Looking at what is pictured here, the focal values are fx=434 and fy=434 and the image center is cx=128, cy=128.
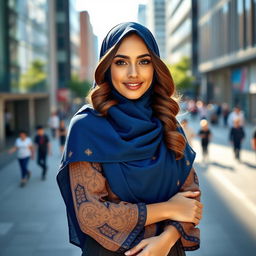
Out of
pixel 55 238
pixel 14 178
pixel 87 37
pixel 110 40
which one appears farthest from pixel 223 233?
pixel 87 37

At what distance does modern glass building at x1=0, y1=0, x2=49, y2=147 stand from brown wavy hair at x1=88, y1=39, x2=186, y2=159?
717 inches

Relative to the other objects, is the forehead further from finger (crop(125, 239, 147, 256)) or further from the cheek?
finger (crop(125, 239, 147, 256))

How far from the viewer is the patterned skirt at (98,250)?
212cm

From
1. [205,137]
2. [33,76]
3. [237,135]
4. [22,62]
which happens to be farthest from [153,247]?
[33,76]

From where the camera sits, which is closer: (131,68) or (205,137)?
(131,68)

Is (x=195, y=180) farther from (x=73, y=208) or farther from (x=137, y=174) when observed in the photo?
(x=73, y=208)

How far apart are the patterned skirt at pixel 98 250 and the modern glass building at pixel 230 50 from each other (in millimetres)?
28507

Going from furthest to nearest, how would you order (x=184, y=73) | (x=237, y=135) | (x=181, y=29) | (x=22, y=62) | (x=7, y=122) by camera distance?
(x=181, y=29)
(x=184, y=73)
(x=7, y=122)
(x=22, y=62)
(x=237, y=135)

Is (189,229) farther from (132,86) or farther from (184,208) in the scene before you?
(132,86)

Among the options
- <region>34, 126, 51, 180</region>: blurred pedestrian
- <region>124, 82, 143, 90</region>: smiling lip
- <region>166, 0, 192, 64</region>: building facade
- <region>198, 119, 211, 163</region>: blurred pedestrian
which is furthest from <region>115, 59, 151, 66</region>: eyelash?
<region>166, 0, 192, 64</region>: building facade

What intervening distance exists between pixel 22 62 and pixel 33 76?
2.98m

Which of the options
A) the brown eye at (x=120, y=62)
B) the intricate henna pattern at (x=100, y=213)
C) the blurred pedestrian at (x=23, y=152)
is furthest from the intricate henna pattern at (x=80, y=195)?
the blurred pedestrian at (x=23, y=152)

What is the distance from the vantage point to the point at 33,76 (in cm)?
2855

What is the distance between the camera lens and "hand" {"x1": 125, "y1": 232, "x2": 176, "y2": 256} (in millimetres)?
1985
